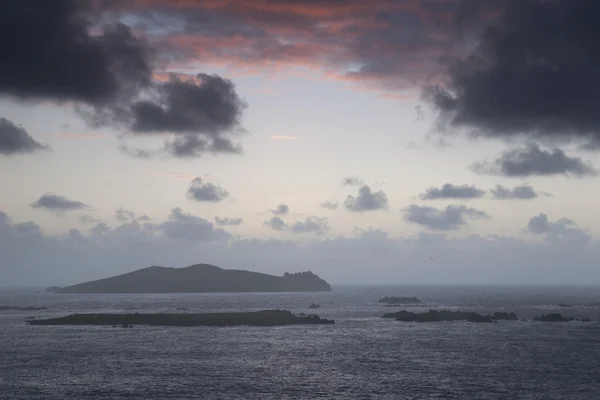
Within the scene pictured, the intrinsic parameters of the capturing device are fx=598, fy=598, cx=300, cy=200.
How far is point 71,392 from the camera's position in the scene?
204 ft

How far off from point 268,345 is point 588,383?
5154 cm

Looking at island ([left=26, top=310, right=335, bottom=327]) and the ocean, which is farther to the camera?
island ([left=26, top=310, right=335, bottom=327])

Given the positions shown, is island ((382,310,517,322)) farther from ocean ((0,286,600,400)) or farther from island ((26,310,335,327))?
island ((26,310,335,327))

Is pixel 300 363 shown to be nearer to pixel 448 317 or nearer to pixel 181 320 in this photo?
pixel 181 320

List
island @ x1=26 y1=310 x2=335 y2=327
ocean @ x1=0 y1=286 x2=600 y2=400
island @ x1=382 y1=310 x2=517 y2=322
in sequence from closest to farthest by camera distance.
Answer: ocean @ x1=0 y1=286 x2=600 y2=400, island @ x1=26 y1=310 x2=335 y2=327, island @ x1=382 y1=310 x2=517 y2=322

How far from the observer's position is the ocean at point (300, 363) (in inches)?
2493

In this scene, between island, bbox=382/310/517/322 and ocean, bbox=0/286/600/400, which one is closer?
ocean, bbox=0/286/600/400

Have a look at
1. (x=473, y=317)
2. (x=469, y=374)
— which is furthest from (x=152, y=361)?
(x=473, y=317)

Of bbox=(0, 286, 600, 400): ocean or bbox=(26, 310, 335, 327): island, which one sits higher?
bbox=(26, 310, 335, 327): island

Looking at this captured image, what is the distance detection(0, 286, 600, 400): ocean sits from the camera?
63.3m

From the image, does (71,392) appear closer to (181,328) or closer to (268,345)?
(268,345)

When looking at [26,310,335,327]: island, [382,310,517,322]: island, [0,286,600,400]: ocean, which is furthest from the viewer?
[382,310,517,322]: island

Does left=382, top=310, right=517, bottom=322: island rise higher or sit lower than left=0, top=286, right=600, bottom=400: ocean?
higher

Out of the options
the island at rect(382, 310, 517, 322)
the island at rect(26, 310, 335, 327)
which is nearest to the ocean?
the island at rect(26, 310, 335, 327)
